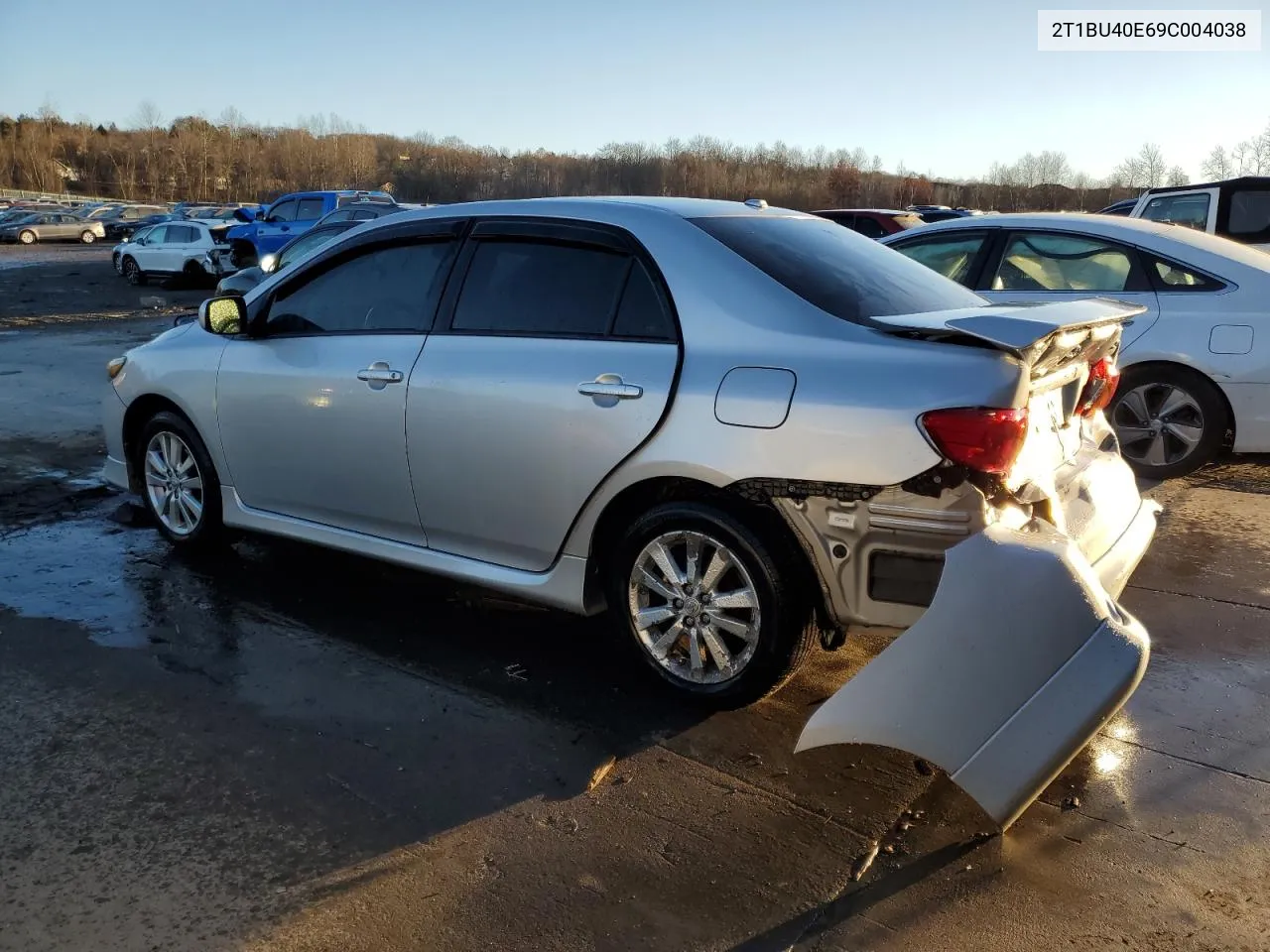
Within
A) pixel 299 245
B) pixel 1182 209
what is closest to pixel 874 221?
pixel 1182 209

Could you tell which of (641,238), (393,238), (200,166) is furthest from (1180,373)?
(200,166)

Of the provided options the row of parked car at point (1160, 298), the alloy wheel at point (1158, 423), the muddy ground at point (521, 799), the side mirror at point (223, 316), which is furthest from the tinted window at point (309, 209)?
the alloy wheel at point (1158, 423)

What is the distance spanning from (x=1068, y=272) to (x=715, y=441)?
14.2 feet

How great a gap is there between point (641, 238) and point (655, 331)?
14.7 inches

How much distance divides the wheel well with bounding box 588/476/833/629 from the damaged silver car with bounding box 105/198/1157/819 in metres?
0.01

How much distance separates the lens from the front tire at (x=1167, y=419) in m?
6.25

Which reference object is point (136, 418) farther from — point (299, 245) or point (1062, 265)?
point (299, 245)

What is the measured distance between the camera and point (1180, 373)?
631cm

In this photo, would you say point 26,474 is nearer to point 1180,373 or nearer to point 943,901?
point 943,901

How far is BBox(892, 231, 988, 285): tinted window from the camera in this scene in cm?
691

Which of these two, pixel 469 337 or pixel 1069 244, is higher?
pixel 1069 244

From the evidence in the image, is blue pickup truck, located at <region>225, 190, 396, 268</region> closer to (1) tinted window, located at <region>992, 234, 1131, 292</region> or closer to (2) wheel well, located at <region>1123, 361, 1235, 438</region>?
(1) tinted window, located at <region>992, 234, 1131, 292</region>

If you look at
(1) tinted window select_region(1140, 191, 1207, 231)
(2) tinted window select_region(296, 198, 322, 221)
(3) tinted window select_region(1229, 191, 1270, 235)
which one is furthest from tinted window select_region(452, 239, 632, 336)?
(2) tinted window select_region(296, 198, 322, 221)

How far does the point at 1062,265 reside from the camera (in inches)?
262
